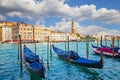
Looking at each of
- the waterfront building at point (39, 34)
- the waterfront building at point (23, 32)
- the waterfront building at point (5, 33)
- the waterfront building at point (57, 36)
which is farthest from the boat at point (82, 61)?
the waterfront building at point (57, 36)

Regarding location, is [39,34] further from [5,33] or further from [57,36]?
[57,36]

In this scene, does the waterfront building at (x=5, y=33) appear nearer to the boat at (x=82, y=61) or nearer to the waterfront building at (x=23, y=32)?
the waterfront building at (x=23, y=32)

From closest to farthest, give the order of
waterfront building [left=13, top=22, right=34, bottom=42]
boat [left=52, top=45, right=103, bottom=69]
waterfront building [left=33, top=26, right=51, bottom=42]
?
boat [left=52, top=45, right=103, bottom=69], waterfront building [left=13, top=22, right=34, bottom=42], waterfront building [left=33, top=26, right=51, bottom=42]

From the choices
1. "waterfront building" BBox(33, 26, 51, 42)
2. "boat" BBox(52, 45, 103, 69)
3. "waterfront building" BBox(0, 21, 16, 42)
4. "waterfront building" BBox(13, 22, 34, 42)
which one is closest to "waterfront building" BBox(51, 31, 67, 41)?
"waterfront building" BBox(33, 26, 51, 42)

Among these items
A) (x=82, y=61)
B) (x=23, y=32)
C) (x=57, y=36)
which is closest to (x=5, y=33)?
(x=23, y=32)

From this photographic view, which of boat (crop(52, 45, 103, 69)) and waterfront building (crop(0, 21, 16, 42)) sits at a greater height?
waterfront building (crop(0, 21, 16, 42))

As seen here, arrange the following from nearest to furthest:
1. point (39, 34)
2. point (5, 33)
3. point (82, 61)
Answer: point (82, 61), point (5, 33), point (39, 34)

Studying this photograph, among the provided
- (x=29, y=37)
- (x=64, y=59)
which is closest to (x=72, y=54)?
(x=64, y=59)

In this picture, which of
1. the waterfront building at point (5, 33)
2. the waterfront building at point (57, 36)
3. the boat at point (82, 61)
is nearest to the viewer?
the boat at point (82, 61)

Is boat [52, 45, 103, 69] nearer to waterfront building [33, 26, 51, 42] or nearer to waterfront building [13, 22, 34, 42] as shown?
waterfront building [13, 22, 34, 42]

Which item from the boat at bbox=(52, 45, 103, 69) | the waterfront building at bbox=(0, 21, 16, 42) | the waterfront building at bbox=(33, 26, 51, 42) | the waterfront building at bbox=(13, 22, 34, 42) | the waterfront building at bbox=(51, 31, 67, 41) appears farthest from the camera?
the waterfront building at bbox=(51, 31, 67, 41)

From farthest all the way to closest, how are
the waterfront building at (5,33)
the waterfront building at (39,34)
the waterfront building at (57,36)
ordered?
the waterfront building at (57,36), the waterfront building at (5,33), the waterfront building at (39,34)

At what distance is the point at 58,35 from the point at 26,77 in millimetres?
93629

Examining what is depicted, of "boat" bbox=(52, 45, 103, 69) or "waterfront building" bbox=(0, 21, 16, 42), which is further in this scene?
"waterfront building" bbox=(0, 21, 16, 42)
